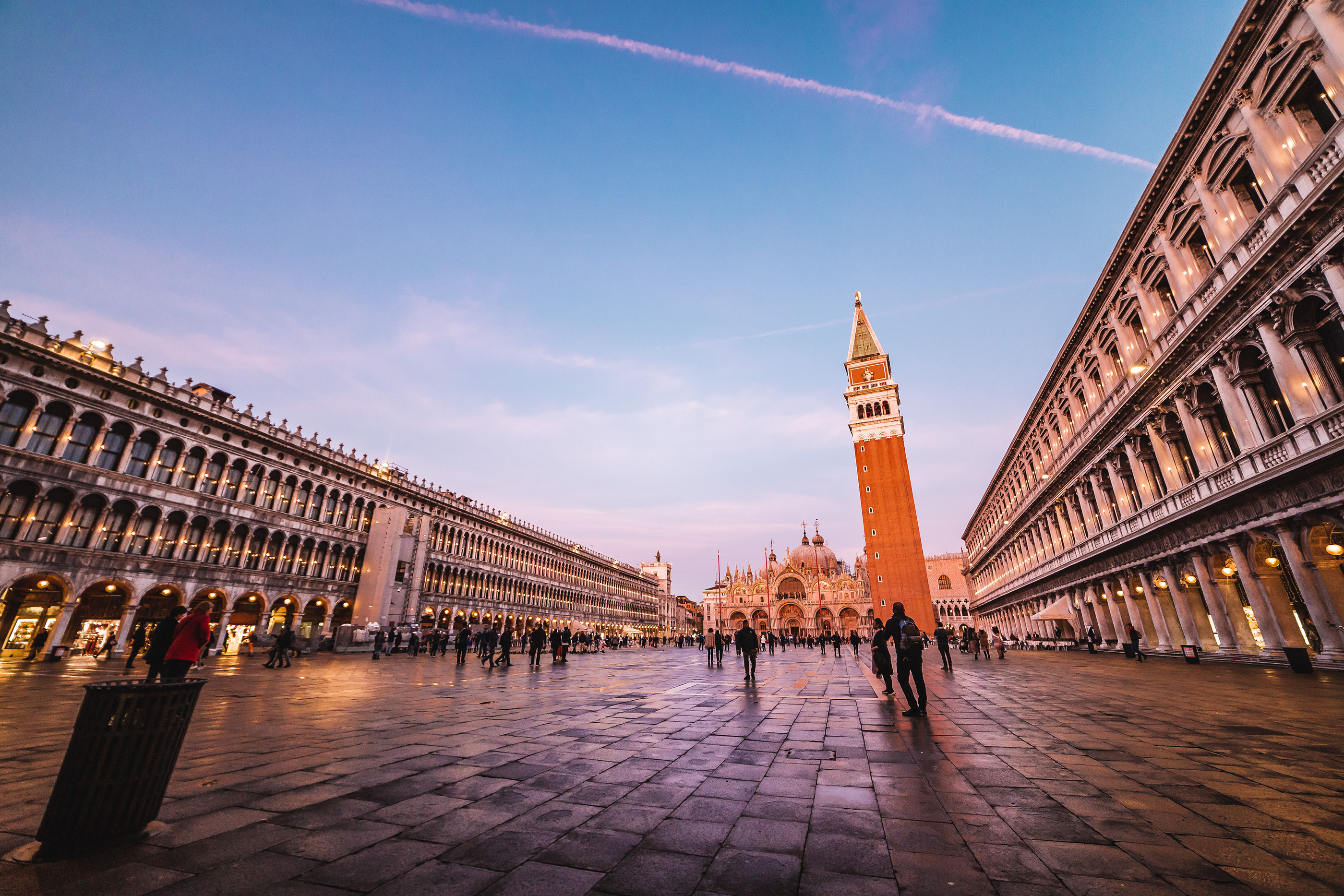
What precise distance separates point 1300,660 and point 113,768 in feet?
71.1

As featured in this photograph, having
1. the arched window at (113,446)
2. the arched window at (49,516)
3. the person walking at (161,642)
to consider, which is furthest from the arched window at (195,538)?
the person walking at (161,642)

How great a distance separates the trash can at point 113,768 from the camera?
9.98 feet

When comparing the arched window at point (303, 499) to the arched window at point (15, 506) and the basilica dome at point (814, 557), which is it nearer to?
the arched window at point (15, 506)

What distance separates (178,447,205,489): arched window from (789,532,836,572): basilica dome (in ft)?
290

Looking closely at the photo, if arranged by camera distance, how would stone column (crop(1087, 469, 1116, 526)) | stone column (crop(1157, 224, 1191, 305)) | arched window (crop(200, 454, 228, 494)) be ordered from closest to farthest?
Answer: stone column (crop(1157, 224, 1191, 305))
stone column (crop(1087, 469, 1116, 526))
arched window (crop(200, 454, 228, 494))

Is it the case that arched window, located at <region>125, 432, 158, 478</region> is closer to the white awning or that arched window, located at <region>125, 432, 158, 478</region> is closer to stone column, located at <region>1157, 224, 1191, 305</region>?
stone column, located at <region>1157, 224, 1191, 305</region>

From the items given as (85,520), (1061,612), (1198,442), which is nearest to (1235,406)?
(1198,442)

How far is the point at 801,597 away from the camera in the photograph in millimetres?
97500

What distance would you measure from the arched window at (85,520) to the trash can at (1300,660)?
44.6 metres

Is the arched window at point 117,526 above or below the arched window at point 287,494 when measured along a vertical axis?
below

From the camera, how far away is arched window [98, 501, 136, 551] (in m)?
25.9

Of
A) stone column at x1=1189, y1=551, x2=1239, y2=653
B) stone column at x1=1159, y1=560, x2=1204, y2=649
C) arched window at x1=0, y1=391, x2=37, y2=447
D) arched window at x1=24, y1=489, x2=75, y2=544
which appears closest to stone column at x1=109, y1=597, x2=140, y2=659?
arched window at x1=24, y1=489, x2=75, y2=544

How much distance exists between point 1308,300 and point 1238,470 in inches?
193

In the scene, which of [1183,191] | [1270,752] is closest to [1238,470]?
[1183,191]
